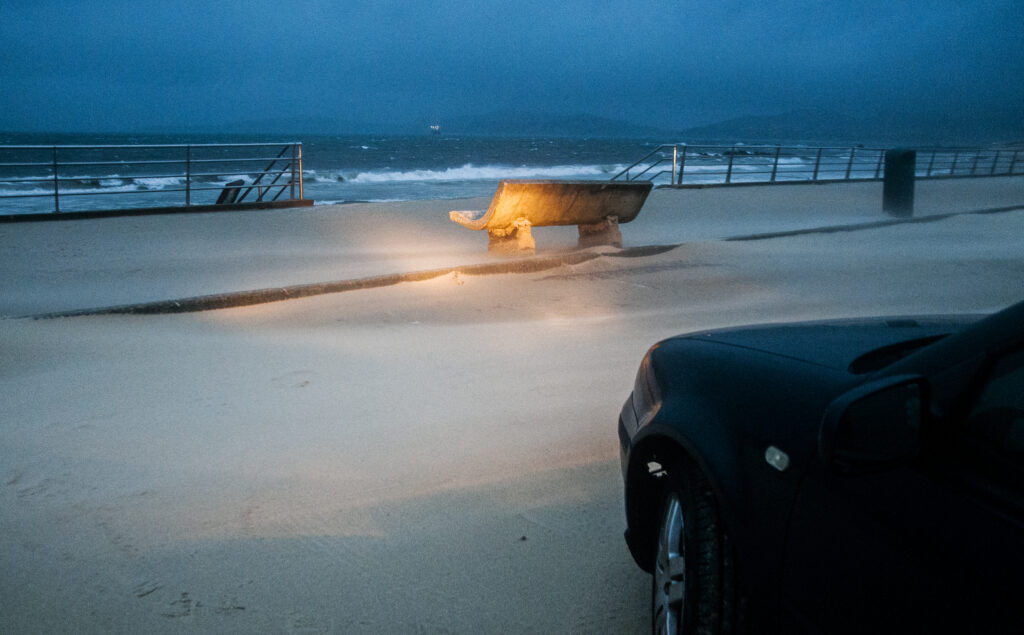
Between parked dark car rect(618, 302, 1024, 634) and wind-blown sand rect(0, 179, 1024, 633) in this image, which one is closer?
parked dark car rect(618, 302, 1024, 634)

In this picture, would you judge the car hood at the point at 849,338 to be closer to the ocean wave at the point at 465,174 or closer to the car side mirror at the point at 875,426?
the car side mirror at the point at 875,426

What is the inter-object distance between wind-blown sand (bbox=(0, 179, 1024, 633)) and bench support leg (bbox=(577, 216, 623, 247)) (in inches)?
44.3

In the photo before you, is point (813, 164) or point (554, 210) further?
point (813, 164)

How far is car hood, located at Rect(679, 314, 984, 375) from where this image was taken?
6.44ft

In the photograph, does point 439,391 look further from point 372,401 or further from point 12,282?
point 12,282

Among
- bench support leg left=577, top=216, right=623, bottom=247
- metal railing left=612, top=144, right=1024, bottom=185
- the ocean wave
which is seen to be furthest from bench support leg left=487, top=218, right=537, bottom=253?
the ocean wave

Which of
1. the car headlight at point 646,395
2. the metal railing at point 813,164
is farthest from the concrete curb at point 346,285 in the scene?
the car headlight at point 646,395

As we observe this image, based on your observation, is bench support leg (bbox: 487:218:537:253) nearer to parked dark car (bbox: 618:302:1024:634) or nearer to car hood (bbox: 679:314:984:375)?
car hood (bbox: 679:314:984:375)

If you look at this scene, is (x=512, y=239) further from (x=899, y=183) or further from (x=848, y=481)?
(x=899, y=183)

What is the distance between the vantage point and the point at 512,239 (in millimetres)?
10367

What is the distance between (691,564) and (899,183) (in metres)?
Answer: 16.0

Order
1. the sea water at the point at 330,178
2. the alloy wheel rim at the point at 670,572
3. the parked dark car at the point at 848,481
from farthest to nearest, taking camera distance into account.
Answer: the sea water at the point at 330,178 < the alloy wheel rim at the point at 670,572 < the parked dark car at the point at 848,481

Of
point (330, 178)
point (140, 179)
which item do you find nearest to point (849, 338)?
point (140, 179)

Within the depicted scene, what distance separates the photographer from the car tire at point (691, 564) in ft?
6.36
